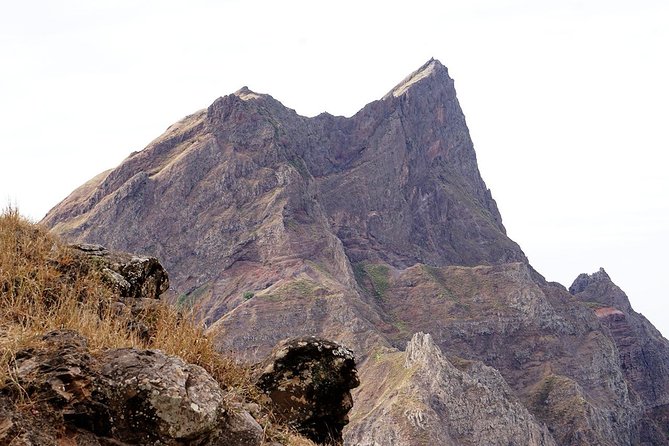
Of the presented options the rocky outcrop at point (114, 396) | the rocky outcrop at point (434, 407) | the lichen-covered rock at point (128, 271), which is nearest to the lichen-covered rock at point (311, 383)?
the lichen-covered rock at point (128, 271)

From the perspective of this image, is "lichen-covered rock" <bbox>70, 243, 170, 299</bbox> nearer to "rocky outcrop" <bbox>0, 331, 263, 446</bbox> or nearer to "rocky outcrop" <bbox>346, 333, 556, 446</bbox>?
"rocky outcrop" <bbox>0, 331, 263, 446</bbox>

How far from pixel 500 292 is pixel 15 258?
196 m

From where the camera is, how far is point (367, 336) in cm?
15125

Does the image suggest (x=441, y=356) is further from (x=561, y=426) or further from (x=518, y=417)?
(x=561, y=426)

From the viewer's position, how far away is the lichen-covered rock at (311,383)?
10.7 meters

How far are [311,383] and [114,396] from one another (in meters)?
5.00

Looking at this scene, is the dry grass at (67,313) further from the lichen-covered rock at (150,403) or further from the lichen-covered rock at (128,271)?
the lichen-covered rock at (150,403)

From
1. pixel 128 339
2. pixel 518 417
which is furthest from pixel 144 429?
pixel 518 417

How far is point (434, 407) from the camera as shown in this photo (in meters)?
127

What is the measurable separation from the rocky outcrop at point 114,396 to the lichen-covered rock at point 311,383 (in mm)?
3946

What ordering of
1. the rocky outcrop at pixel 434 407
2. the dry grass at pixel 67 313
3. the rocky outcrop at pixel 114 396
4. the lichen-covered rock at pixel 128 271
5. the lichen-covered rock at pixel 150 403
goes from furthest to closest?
the rocky outcrop at pixel 434 407
the lichen-covered rock at pixel 128 271
the dry grass at pixel 67 313
the lichen-covered rock at pixel 150 403
the rocky outcrop at pixel 114 396

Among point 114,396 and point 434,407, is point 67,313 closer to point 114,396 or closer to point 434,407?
point 114,396

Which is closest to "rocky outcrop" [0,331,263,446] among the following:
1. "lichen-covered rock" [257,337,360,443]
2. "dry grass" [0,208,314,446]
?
"dry grass" [0,208,314,446]

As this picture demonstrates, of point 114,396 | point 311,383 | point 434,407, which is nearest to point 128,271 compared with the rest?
point 311,383
